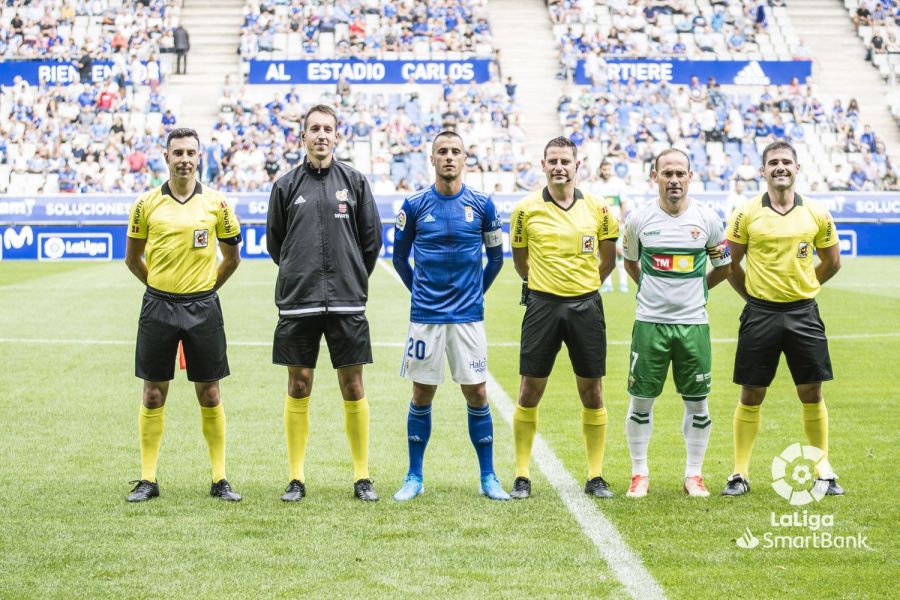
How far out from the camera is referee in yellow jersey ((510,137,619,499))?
6.58 m

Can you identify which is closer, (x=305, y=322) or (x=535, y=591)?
(x=535, y=591)

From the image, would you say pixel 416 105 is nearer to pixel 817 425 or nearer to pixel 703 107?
pixel 703 107

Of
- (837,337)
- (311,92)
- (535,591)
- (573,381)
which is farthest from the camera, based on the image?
(311,92)

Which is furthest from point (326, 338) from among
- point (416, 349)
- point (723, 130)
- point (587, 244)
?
point (723, 130)

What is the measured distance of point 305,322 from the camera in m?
6.52

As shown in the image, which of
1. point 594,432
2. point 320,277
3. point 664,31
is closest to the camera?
point 320,277

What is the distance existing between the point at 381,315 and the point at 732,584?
1186cm

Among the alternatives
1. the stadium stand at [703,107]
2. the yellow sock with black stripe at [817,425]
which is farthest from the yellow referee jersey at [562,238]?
the stadium stand at [703,107]

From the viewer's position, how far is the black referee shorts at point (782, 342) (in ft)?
21.8

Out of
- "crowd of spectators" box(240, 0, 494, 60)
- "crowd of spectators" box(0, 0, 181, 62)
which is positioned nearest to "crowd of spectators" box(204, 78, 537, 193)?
"crowd of spectators" box(240, 0, 494, 60)

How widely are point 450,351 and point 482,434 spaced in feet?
1.70

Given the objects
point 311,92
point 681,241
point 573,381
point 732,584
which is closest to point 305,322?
point 681,241

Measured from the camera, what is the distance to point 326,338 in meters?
6.53

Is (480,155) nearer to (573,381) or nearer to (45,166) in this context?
(45,166)
